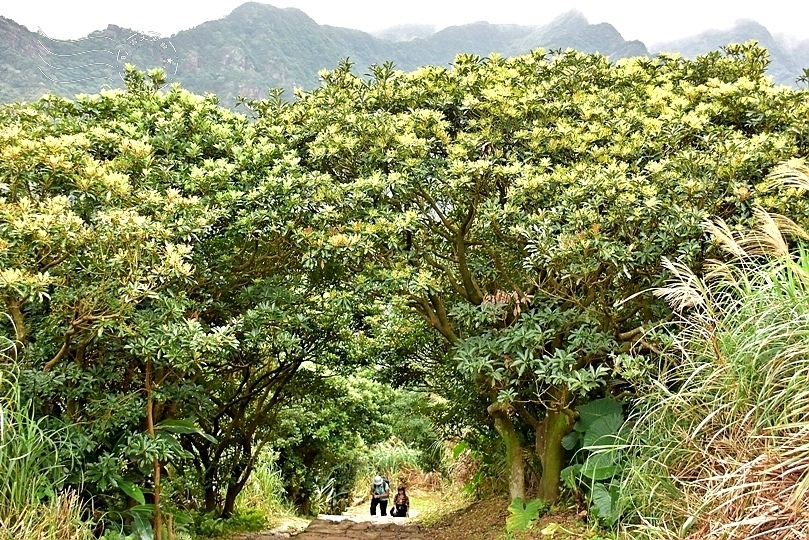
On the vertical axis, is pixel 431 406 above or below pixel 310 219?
below

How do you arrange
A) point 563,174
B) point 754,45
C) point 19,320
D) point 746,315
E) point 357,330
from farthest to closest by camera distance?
1. point 357,330
2. point 754,45
3. point 563,174
4. point 19,320
5. point 746,315

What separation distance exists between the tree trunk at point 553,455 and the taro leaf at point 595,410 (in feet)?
0.66

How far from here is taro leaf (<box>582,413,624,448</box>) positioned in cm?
519

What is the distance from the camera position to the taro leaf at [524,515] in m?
5.74

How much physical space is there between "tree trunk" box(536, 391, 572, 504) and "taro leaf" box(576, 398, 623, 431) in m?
0.20

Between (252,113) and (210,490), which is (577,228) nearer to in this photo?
(252,113)

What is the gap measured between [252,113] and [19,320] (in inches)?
128

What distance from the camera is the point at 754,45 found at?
6.07 metres

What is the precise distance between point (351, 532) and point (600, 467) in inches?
159

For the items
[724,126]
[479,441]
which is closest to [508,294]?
[724,126]

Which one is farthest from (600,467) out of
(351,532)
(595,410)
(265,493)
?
(265,493)
